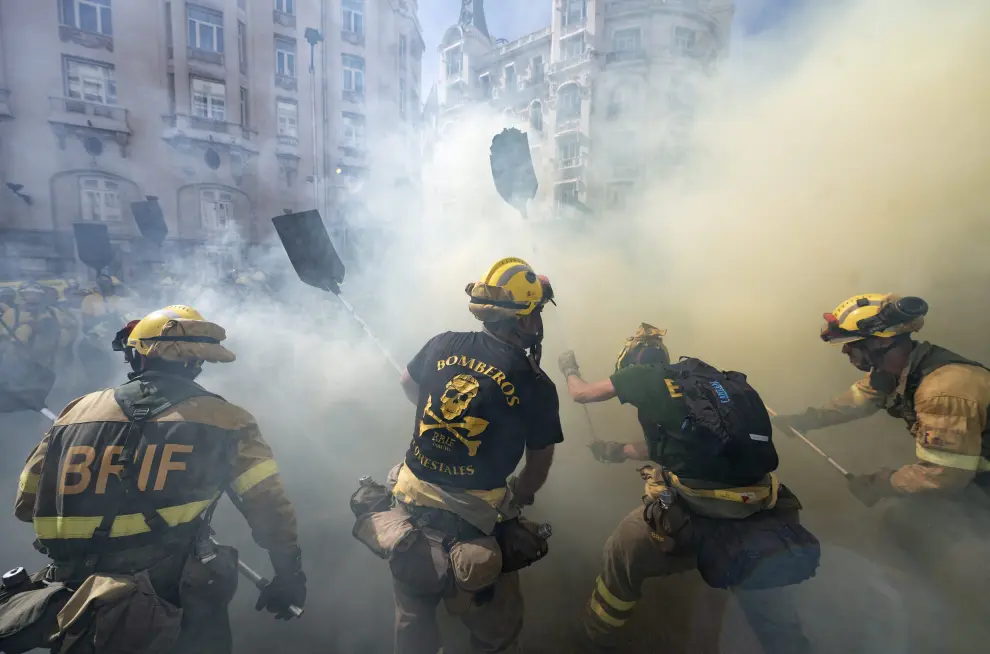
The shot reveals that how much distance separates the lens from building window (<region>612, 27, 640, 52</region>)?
15.6 meters

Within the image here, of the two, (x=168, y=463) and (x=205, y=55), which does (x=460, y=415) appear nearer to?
(x=168, y=463)

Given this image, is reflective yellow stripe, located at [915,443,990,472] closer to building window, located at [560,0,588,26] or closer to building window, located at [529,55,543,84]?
building window, located at [529,55,543,84]

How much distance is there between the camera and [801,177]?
22.8ft

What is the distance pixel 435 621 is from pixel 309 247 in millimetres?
4593

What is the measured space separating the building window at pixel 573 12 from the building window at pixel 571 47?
0.63 meters

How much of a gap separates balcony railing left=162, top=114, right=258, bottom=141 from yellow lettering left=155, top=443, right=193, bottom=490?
53.8 feet

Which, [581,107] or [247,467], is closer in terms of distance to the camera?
[247,467]

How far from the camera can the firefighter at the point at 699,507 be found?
6.81 ft

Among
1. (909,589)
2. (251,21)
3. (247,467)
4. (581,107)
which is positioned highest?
(251,21)

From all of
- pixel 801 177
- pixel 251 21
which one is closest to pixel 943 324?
pixel 801 177

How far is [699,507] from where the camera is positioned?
7.09ft

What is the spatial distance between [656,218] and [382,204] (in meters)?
8.11

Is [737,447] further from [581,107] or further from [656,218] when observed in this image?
[581,107]

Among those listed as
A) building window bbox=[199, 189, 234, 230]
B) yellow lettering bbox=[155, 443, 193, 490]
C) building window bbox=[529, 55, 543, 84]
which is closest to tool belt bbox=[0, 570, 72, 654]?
yellow lettering bbox=[155, 443, 193, 490]
